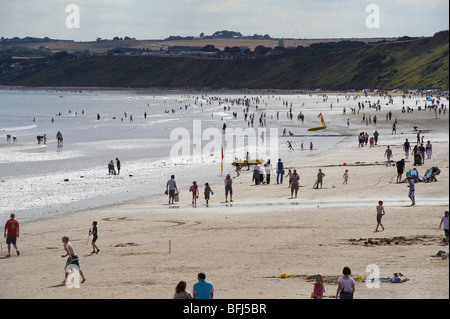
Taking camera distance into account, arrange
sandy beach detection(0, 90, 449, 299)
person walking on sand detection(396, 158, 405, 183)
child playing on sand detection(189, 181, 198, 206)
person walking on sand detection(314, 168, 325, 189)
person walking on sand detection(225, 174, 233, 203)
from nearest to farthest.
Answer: sandy beach detection(0, 90, 449, 299) < child playing on sand detection(189, 181, 198, 206) < person walking on sand detection(225, 174, 233, 203) < person walking on sand detection(396, 158, 405, 183) < person walking on sand detection(314, 168, 325, 189)

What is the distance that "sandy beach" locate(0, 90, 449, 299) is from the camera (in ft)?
43.8

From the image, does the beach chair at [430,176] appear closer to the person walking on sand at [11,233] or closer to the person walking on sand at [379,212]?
the person walking on sand at [379,212]

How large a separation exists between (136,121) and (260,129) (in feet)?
77.5

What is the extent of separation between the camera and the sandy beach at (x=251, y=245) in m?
13.4

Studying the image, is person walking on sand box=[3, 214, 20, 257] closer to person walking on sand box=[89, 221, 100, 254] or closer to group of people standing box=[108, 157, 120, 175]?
person walking on sand box=[89, 221, 100, 254]

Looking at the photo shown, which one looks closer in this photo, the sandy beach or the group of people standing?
the sandy beach

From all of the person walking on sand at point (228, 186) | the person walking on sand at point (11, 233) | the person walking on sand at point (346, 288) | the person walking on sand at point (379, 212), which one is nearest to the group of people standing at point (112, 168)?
the person walking on sand at point (228, 186)

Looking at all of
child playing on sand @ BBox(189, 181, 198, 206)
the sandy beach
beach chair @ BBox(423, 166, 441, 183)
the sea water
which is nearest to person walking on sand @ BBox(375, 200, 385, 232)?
the sandy beach

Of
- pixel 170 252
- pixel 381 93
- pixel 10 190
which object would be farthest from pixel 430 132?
pixel 381 93

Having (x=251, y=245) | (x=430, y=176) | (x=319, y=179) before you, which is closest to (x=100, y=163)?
(x=319, y=179)

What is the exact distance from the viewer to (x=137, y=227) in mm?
20562

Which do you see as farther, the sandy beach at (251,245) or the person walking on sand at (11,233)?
the person walking on sand at (11,233)

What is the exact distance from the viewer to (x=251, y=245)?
1723cm
